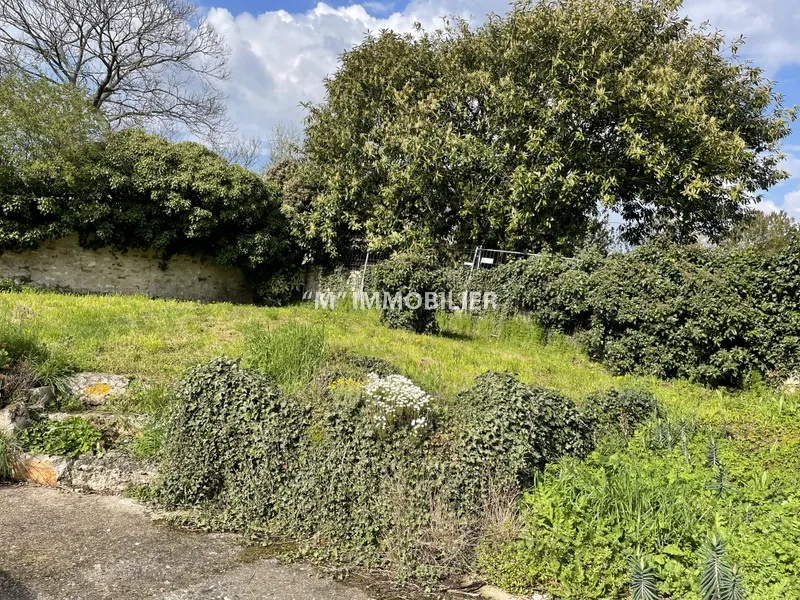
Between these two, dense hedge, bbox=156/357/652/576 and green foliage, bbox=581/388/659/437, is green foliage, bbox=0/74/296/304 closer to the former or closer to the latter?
dense hedge, bbox=156/357/652/576

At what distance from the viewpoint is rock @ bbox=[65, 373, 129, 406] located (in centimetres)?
442

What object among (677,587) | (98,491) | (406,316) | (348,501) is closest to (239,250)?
(406,316)

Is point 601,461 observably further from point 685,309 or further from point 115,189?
point 115,189

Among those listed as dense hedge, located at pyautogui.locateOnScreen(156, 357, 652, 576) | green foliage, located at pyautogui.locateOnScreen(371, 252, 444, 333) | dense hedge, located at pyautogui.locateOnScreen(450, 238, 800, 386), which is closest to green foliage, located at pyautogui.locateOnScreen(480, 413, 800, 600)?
dense hedge, located at pyautogui.locateOnScreen(156, 357, 652, 576)

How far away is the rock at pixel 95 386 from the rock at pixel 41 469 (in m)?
0.73

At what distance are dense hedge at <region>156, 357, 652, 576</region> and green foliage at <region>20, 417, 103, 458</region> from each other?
0.84m

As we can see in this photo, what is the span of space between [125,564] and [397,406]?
1.68 metres

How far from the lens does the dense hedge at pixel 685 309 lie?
6.82 m

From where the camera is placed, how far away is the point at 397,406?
3236mm

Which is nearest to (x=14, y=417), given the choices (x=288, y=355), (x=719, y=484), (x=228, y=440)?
(x=228, y=440)

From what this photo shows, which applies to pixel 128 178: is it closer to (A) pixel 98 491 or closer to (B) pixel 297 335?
(B) pixel 297 335

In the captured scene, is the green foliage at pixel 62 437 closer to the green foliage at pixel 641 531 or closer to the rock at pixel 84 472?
the rock at pixel 84 472

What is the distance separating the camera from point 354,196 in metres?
12.6

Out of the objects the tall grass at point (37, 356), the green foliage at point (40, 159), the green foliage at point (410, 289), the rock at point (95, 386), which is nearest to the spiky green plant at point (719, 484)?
the rock at point (95, 386)
